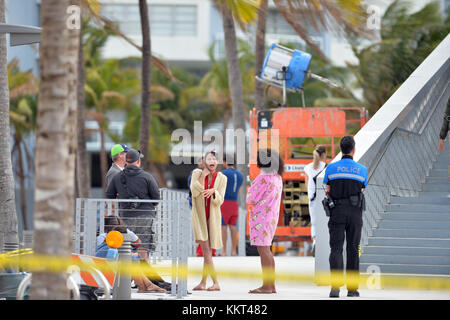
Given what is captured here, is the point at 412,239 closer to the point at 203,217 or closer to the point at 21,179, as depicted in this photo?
the point at 203,217

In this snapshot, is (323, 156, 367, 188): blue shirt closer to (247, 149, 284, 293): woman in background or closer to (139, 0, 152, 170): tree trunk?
(247, 149, 284, 293): woman in background

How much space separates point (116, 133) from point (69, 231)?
1609 inches

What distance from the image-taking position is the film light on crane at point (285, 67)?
20.3m

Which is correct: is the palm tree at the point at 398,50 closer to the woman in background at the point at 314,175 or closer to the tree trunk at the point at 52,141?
the woman in background at the point at 314,175

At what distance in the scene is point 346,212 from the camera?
32.7ft

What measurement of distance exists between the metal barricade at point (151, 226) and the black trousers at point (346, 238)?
1.69 metres

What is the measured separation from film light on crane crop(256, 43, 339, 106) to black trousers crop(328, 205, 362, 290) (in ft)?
34.2

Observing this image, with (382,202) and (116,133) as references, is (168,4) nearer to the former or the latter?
(116,133)

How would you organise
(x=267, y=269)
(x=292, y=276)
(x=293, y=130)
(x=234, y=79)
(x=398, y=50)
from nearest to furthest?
1. (x=267, y=269)
2. (x=292, y=276)
3. (x=293, y=130)
4. (x=234, y=79)
5. (x=398, y=50)

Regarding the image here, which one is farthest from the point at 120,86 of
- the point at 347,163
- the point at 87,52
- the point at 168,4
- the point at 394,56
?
the point at 347,163

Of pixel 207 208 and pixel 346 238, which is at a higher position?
pixel 207 208

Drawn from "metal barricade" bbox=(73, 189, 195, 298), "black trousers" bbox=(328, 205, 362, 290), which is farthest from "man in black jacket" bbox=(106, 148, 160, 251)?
"black trousers" bbox=(328, 205, 362, 290)

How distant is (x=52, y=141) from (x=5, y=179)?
6760 millimetres

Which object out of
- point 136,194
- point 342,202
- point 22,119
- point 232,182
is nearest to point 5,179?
point 136,194
